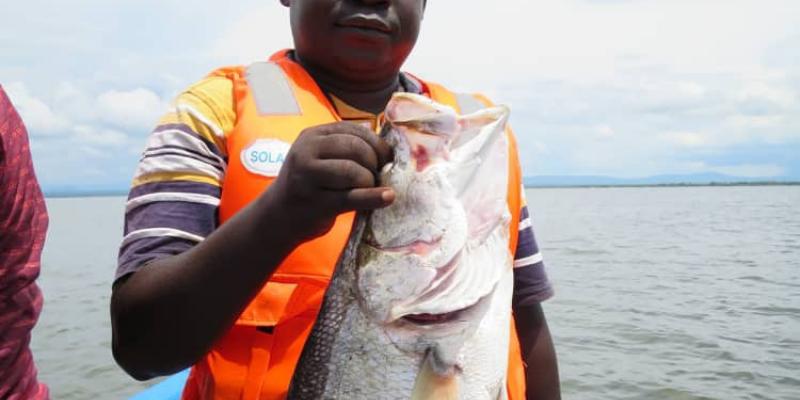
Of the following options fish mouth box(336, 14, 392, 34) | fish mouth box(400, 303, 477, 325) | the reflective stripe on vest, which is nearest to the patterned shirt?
the reflective stripe on vest

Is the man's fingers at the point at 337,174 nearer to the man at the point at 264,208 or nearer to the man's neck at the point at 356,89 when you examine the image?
the man at the point at 264,208

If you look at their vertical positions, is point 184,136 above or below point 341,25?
below

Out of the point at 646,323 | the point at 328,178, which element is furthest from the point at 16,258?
the point at 646,323

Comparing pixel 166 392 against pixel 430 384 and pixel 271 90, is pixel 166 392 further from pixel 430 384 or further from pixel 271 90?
pixel 430 384

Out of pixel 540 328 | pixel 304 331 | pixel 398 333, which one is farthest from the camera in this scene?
pixel 540 328

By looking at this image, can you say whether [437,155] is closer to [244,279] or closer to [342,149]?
[342,149]

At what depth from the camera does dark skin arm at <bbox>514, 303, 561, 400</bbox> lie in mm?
3008

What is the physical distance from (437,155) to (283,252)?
45 cm

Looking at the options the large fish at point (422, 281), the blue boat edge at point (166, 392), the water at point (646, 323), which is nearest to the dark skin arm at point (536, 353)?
the large fish at point (422, 281)

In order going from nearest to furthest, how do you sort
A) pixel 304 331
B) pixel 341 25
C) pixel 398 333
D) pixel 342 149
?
1. pixel 342 149
2. pixel 398 333
3. pixel 304 331
4. pixel 341 25

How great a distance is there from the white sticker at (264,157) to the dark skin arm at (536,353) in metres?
1.18

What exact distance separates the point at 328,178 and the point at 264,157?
0.78 metres

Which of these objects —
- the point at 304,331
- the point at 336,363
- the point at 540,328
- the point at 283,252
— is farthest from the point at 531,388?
the point at 283,252

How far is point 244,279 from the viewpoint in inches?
71.7
